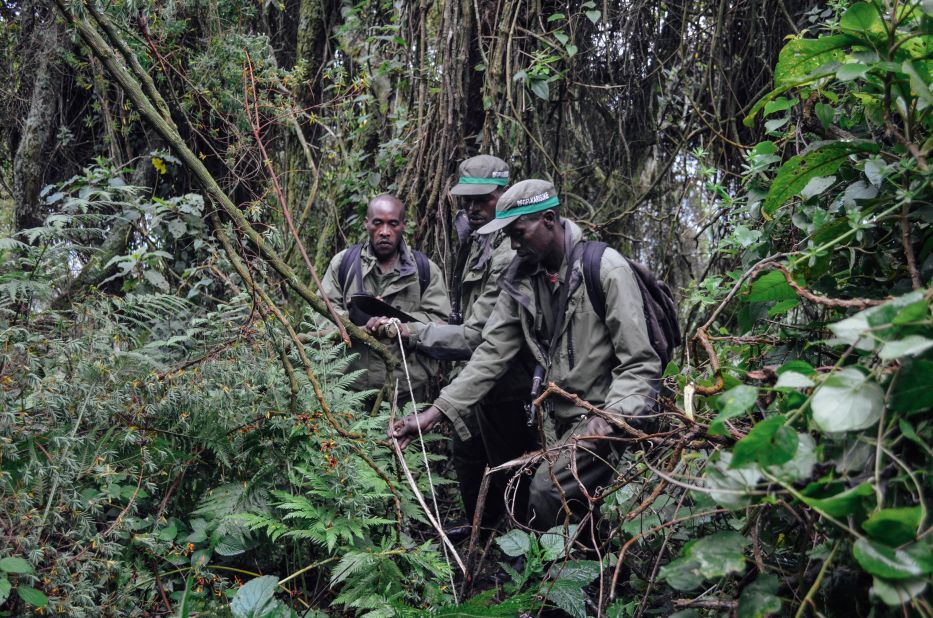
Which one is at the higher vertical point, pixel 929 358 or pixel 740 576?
pixel 929 358

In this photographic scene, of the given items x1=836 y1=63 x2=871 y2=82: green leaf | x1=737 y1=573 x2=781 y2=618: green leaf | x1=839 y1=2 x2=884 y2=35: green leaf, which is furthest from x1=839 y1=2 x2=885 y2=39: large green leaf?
x1=737 y1=573 x2=781 y2=618: green leaf

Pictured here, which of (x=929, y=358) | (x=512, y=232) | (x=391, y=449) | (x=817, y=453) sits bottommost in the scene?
(x=391, y=449)

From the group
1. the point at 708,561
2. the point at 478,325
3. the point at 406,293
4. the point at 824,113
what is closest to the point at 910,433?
the point at 708,561

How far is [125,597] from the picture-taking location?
2768 millimetres

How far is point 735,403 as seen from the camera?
1633 mm

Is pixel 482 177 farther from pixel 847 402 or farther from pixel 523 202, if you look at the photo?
pixel 847 402

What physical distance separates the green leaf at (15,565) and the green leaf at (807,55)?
9.02 feet

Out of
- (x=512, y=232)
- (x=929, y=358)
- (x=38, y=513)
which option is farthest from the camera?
(x=512, y=232)

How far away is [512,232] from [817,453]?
8.25 feet

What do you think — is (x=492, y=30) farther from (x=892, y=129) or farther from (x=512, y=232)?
(x=892, y=129)

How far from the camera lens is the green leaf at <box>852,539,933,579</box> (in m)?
1.43

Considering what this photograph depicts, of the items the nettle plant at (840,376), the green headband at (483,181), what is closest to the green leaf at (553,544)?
the nettle plant at (840,376)

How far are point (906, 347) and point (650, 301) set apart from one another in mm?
2390

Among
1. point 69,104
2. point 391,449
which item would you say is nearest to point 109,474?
point 391,449
